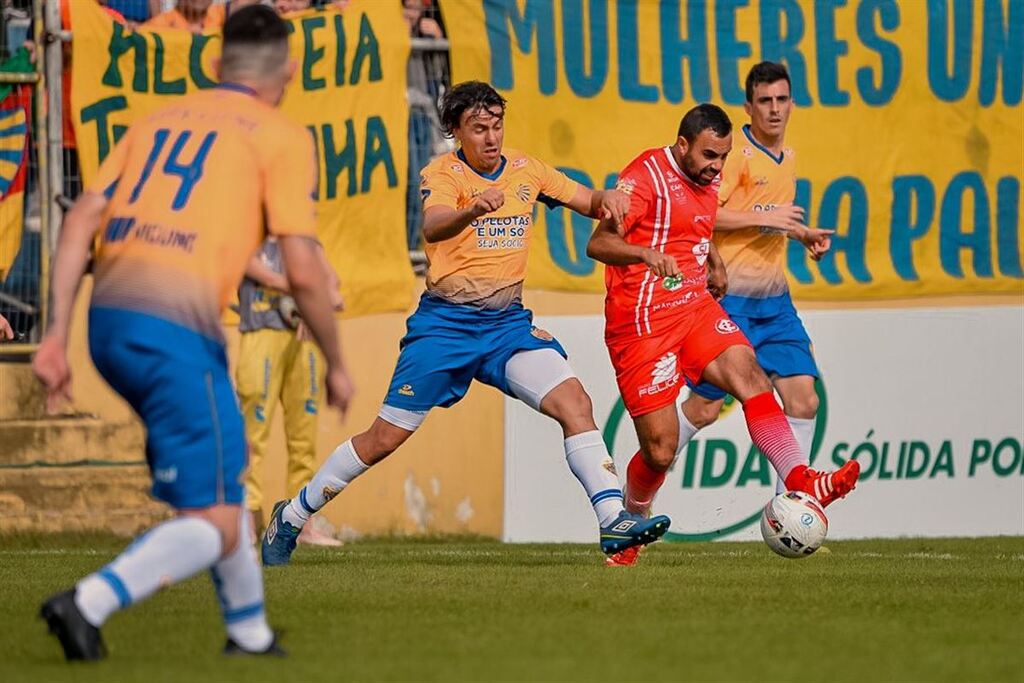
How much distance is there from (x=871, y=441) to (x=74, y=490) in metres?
5.53

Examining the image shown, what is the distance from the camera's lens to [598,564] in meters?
10.1

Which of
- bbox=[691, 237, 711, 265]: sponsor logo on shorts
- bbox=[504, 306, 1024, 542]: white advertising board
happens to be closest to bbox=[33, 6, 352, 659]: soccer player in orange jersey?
bbox=[691, 237, 711, 265]: sponsor logo on shorts

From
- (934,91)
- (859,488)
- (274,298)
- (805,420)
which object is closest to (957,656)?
(805,420)

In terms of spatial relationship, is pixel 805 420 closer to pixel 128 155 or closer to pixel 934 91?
pixel 934 91

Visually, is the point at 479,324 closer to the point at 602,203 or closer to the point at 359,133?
the point at 602,203

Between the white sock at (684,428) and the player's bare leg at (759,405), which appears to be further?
the white sock at (684,428)

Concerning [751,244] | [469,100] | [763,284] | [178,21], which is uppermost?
[178,21]

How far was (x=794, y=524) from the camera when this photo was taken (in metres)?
9.49

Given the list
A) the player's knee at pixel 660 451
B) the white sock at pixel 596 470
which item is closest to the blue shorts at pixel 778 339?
the player's knee at pixel 660 451

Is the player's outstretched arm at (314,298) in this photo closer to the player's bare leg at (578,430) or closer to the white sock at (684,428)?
the player's bare leg at (578,430)

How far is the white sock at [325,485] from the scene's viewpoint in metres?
10.1

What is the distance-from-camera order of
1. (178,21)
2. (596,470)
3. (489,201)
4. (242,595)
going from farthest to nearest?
(178,21), (596,470), (489,201), (242,595)

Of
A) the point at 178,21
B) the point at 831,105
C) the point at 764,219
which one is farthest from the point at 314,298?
the point at 831,105

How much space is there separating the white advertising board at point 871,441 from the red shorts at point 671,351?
3283mm
